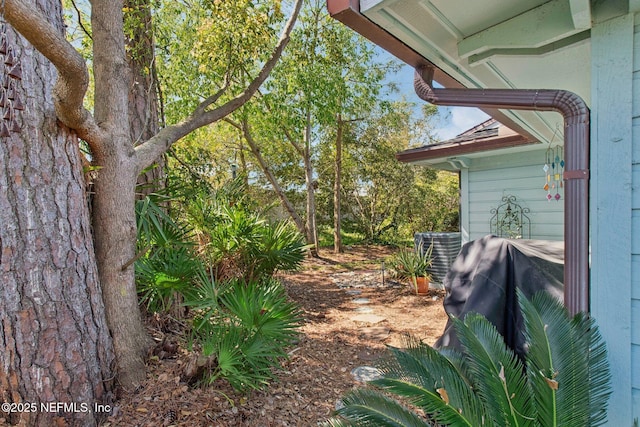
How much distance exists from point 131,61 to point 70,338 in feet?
10.9

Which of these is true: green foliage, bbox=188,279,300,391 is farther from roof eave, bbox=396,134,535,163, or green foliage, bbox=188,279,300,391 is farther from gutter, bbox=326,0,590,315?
roof eave, bbox=396,134,535,163

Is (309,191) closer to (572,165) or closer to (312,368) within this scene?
(312,368)

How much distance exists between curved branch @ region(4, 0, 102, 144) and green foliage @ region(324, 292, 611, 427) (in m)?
2.36

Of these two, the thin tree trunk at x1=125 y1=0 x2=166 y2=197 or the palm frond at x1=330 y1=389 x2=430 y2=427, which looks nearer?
the palm frond at x1=330 y1=389 x2=430 y2=427

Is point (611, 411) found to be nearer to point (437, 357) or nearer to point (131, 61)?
point (437, 357)

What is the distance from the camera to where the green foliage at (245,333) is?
8.33 feet

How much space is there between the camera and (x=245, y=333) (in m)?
2.69

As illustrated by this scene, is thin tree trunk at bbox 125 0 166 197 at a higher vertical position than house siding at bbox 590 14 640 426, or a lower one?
higher

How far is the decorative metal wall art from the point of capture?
5031 mm

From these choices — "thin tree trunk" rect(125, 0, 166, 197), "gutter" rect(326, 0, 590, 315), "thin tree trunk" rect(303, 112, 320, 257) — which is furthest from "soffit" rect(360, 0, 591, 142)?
"thin tree trunk" rect(303, 112, 320, 257)

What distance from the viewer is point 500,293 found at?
243 centimetres

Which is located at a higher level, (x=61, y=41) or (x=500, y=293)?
(x=61, y=41)

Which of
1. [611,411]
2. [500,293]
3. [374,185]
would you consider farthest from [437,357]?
[374,185]

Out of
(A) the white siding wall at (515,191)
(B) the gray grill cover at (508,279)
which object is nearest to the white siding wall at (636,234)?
(B) the gray grill cover at (508,279)
